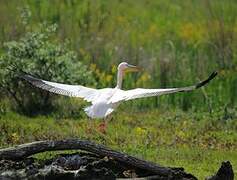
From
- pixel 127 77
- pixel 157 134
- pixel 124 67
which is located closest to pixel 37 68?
pixel 127 77

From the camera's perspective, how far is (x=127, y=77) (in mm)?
16188

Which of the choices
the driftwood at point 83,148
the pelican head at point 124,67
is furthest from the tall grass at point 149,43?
the driftwood at point 83,148

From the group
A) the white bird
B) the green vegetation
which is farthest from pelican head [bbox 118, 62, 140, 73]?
the green vegetation

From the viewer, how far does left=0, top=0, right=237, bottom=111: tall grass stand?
51.2 ft

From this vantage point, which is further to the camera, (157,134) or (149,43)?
(149,43)

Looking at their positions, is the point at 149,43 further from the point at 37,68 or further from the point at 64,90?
the point at 64,90

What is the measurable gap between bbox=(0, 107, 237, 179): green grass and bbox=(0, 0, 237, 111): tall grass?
0.76 metres

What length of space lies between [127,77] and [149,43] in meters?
2.98

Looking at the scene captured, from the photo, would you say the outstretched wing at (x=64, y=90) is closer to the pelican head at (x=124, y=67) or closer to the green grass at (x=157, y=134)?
the green grass at (x=157, y=134)

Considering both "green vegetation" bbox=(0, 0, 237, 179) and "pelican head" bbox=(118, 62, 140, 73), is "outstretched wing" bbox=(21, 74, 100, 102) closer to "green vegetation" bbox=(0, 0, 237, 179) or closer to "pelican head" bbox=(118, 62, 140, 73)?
"green vegetation" bbox=(0, 0, 237, 179)

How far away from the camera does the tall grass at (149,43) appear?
51.2 ft

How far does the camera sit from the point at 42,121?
44.0 ft

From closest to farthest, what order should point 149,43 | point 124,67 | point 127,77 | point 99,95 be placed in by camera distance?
point 99,95 < point 124,67 < point 127,77 < point 149,43

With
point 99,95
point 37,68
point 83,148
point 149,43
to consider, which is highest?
point 149,43
